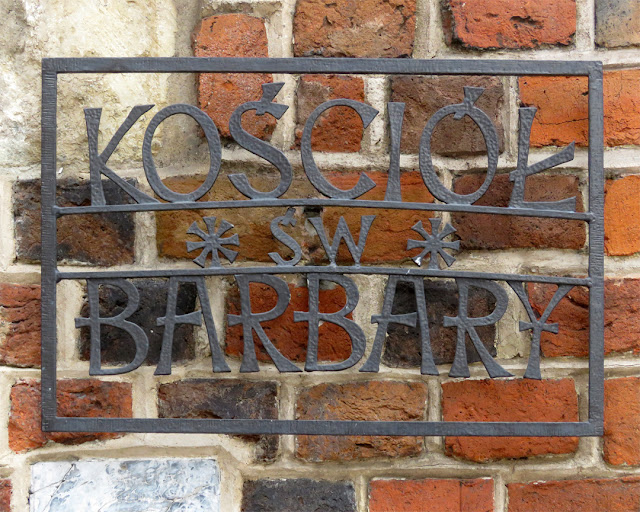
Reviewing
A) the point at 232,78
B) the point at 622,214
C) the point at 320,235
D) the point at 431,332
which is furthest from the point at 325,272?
the point at 622,214

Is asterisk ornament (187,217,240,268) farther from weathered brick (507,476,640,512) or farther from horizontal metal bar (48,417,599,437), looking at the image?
weathered brick (507,476,640,512)

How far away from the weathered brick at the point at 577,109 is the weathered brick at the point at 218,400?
0.44 meters

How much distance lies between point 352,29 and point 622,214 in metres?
0.39

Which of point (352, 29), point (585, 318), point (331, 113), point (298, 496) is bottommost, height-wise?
point (298, 496)

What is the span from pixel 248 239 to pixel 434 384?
28 cm

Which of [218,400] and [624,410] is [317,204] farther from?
[624,410]

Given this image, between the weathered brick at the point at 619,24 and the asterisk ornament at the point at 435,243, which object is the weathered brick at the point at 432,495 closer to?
the asterisk ornament at the point at 435,243

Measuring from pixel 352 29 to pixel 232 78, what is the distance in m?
0.15

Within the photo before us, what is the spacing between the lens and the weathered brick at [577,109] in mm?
789

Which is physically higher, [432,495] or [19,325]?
[19,325]

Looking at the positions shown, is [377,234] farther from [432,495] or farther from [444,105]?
[432,495]

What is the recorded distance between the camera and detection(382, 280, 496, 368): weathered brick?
0.79m

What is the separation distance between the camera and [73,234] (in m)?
0.79

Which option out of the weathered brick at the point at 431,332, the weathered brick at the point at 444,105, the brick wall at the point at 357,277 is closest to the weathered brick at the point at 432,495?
the brick wall at the point at 357,277
